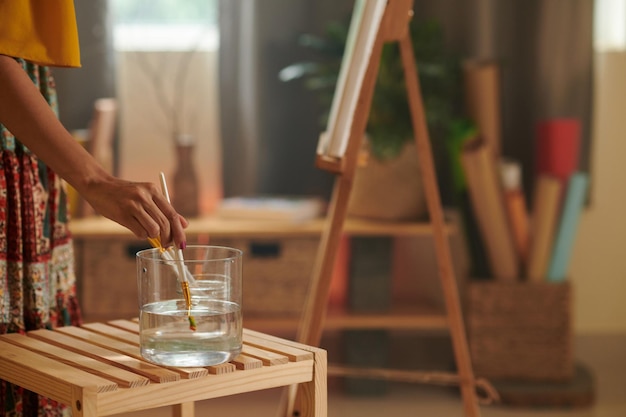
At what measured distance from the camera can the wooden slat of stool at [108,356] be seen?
1.22m

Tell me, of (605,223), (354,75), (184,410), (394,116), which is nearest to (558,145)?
(605,223)

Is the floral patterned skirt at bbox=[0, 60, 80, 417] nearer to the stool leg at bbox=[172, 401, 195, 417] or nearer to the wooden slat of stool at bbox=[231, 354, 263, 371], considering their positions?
the stool leg at bbox=[172, 401, 195, 417]

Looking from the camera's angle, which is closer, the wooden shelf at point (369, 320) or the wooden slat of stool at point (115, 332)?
the wooden slat of stool at point (115, 332)

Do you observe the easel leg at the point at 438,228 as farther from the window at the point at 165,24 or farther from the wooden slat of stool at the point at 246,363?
the window at the point at 165,24

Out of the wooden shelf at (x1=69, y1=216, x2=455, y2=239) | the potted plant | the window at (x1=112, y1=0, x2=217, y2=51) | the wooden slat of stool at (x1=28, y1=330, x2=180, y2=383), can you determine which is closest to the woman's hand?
the wooden slat of stool at (x1=28, y1=330, x2=180, y2=383)

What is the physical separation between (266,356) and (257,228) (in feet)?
4.92

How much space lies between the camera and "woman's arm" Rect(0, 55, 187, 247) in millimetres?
1273

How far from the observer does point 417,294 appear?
10.8 feet

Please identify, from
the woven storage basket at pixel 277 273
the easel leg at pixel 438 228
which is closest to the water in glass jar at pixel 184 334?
the easel leg at pixel 438 228

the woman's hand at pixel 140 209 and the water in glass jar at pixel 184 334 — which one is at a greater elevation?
the woman's hand at pixel 140 209

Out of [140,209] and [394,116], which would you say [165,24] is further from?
[140,209]

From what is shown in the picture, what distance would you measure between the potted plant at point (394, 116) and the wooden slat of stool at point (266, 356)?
5.17ft

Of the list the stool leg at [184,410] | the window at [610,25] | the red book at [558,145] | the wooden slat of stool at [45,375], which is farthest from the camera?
the window at [610,25]

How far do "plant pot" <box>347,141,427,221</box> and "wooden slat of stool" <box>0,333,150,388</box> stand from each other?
1.60 metres
